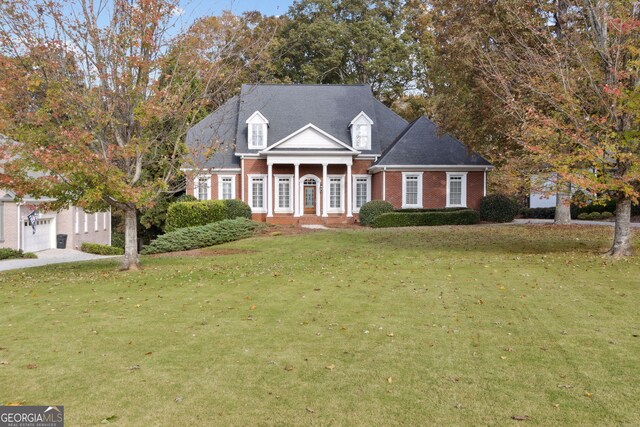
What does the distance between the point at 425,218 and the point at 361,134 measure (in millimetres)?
8186

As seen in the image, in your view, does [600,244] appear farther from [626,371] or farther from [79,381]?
[79,381]

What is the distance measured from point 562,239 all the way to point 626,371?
1546 centimetres

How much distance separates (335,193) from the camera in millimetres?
35125

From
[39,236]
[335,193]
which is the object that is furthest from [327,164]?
[39,236]

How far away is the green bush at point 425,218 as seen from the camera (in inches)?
1153

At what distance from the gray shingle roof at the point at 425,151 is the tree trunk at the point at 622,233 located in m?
17.0

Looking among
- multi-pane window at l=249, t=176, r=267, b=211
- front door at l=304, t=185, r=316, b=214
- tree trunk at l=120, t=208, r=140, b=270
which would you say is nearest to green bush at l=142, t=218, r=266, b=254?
multi-pane window at l=249, t=176, r=267, b=211

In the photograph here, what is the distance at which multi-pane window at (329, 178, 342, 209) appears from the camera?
35.0m

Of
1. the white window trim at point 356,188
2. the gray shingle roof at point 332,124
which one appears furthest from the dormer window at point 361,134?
the white window trim at point 356,188

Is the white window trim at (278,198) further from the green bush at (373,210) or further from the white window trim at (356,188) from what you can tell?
the green bush at (373,210)

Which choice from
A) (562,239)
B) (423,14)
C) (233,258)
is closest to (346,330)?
(233,258)

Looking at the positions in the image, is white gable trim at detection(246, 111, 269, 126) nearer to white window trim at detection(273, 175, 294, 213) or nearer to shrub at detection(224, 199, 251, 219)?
white window trim at detection(273, 175, 294, 213)

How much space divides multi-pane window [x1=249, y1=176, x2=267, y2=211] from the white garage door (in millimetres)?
11635

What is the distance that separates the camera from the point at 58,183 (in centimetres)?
1420
